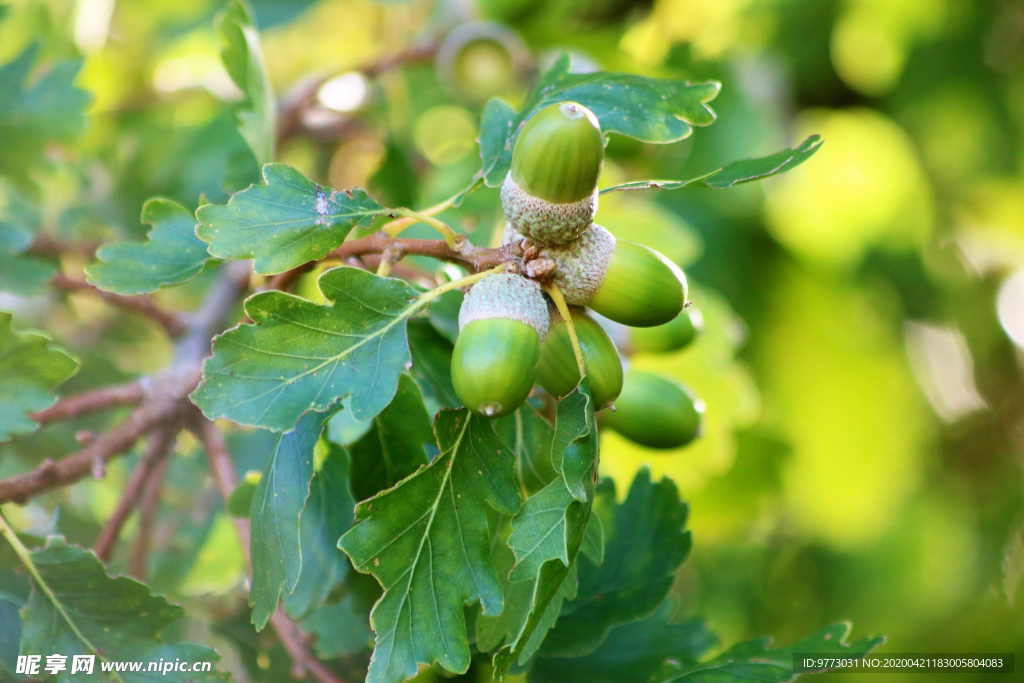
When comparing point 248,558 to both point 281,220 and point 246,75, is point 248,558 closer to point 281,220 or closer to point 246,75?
point 281,220

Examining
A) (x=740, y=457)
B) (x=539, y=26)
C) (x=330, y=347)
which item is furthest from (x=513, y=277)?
(x=539, y=26)

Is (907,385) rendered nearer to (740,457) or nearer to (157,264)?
(740,457)

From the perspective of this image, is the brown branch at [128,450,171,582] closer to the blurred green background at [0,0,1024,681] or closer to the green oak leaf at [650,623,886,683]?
the blurred green background at [0,0,1024,681]

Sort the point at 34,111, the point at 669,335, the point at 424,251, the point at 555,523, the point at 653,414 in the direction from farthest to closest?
the point at 34,111 → the point at 669,335 → the point at 653,414 → the point at 424,251 → the point at 555,523

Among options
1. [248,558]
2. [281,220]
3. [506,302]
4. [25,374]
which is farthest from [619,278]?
[25,374]

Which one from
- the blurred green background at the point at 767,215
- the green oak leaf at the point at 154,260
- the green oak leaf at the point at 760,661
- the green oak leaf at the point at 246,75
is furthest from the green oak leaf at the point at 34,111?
the green oak leaf at the point at 760,661

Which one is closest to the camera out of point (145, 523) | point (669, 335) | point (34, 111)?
point (669, 335)

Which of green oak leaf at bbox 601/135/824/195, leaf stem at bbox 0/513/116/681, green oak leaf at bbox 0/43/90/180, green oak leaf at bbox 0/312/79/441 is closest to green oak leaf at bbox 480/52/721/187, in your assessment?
green oak leaf at bbox 601/135/824/195
